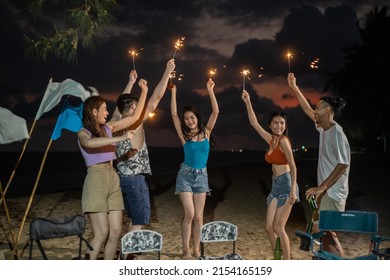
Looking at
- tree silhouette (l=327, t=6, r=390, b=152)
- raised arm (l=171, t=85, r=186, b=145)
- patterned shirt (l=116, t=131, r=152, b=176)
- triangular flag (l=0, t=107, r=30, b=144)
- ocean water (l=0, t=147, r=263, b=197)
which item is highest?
tree silhouette (l=327, t=6, r=390, b=152)

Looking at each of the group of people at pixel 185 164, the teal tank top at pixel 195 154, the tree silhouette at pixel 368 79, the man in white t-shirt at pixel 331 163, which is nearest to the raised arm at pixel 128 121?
the group of people at pixel 185 164

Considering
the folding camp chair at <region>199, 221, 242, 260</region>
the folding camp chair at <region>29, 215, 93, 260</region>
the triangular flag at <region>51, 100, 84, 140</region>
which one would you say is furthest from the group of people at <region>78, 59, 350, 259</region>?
the folding camp chair at <region>199, 221, 242, 260</region>

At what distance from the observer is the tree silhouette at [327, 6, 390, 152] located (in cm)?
2264

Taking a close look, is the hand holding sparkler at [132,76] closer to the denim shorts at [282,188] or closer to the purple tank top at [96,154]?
the purple tank top at [96,154]

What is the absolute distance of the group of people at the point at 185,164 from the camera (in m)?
4.32

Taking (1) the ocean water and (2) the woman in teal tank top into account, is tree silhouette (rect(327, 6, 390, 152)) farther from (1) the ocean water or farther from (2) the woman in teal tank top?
(2) the woman in teal tank top

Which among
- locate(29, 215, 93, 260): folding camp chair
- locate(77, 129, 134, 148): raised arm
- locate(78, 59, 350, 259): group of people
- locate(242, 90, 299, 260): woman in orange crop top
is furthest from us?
locate(242, 90, 299, 260): woman in orange crop top

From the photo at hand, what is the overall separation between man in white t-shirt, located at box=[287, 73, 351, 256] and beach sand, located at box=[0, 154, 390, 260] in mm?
1399

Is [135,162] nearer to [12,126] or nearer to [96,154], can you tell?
[96,154]

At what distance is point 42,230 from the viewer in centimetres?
427

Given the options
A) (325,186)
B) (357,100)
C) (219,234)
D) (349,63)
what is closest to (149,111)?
(219,234)
